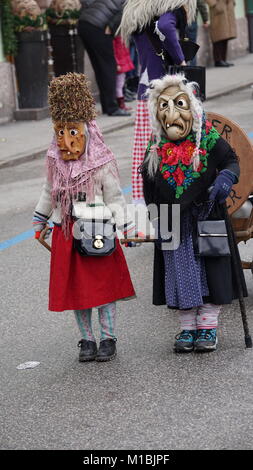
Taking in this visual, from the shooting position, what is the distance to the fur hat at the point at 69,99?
6074 millimetres

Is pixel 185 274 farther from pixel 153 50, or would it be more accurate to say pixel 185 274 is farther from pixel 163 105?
pixel 153 50

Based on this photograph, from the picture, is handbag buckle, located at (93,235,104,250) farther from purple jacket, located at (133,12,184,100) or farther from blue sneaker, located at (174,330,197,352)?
purple jacket, located at (133,12,184,100)

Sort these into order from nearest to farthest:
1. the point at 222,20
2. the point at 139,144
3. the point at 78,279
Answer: the point at 78,279 → the point at 139,144 → the point at 222,20

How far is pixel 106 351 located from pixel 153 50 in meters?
3.26

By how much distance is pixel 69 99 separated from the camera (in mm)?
6074

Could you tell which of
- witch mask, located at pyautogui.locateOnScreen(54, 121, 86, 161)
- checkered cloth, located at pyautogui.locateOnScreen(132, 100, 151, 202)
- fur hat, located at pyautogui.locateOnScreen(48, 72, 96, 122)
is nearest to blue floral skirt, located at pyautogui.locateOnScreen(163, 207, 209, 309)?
witch mask, located at pyautogui.locateOnScreen(54, 121, 86, 161)

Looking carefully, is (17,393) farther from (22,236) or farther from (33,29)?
(33,29)

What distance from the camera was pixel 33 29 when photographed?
17547 mm

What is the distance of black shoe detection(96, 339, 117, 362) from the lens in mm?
6324

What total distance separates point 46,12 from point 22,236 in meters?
9.24

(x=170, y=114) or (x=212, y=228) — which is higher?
(x=170, y=114)

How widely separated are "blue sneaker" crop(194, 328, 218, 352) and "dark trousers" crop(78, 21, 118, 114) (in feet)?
37.0

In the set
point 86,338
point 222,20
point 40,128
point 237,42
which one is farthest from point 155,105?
point 237,42

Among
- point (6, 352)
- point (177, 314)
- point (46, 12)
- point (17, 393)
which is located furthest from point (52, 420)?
point (46, 12)
